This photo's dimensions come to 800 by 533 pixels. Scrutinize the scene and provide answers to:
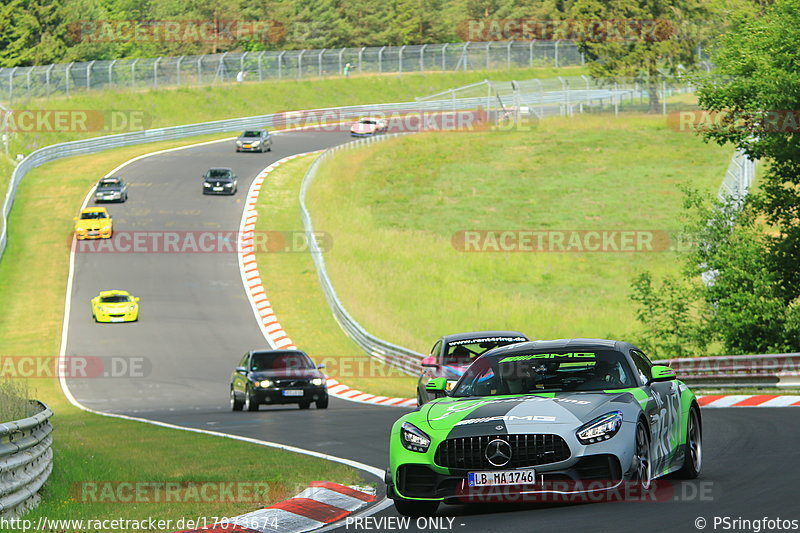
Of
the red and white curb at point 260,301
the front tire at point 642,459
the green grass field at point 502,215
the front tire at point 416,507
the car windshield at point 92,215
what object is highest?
the front tire at point 642,459

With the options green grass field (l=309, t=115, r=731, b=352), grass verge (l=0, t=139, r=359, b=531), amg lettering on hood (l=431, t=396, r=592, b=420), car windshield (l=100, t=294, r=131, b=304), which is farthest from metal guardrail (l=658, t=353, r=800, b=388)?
car windshield (l=100, t=294, r=131, b=304)

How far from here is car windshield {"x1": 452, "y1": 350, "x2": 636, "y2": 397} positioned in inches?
415

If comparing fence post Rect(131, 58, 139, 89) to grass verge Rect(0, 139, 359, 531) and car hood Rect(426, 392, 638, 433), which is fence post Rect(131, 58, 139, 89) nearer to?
grass verge Rect(0, 139, 359, 531)

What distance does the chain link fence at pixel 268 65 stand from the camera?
79375mm

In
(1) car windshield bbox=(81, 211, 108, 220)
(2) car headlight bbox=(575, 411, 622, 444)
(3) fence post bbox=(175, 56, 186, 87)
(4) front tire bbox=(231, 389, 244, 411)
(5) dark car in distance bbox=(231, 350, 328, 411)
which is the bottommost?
(1) car windshield bbox=(81, 211, 108, 220)

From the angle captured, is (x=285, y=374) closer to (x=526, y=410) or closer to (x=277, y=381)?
(x=277, y=381)

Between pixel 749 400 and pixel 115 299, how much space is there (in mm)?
26542

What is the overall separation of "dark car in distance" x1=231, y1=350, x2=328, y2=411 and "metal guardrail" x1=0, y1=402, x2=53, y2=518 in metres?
14.2

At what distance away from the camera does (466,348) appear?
2066cm

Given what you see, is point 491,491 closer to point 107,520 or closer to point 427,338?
point 107,520

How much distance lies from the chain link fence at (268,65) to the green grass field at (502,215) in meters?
21.1

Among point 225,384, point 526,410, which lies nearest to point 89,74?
point 225,384

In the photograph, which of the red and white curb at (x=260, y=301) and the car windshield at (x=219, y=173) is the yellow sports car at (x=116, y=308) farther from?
the car windshield at (x=219, y=173)

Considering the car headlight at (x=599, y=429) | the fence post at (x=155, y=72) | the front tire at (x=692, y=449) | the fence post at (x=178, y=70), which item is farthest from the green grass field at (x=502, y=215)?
the car headlight at (x=599, y=429)
